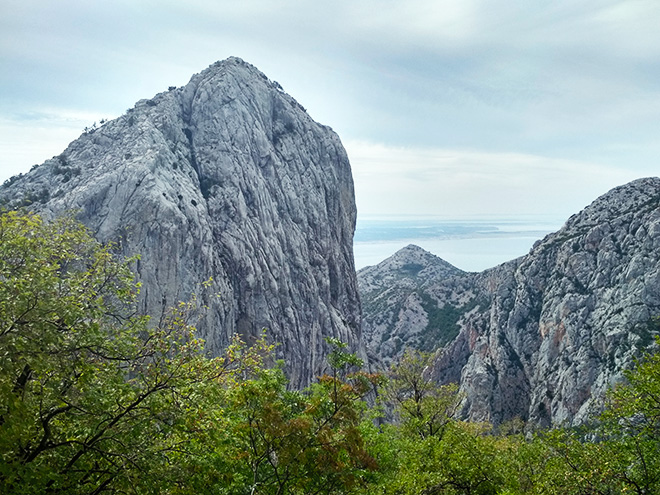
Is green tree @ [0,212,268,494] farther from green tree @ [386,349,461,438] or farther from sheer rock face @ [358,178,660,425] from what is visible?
sheer rock face @ [358,178,660,425]

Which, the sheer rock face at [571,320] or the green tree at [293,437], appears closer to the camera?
the green tree at [293,437]

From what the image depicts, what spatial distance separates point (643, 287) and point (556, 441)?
213 ft

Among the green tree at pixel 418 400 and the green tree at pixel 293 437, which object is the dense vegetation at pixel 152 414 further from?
the green tree at pixel 418 400

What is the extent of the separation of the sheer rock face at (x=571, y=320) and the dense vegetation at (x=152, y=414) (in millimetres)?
51523

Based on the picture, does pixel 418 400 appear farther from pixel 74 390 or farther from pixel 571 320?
pixel 571 320

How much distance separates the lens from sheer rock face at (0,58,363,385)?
2172 inches

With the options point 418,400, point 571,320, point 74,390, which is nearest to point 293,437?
point 74,390

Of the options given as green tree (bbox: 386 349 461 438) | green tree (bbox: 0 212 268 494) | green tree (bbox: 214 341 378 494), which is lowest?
green tree (bbox: 386 349 461 438)

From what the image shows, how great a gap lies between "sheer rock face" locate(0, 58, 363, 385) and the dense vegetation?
109 feet

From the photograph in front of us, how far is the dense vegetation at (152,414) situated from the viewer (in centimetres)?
1016

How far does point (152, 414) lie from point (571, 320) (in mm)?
86583

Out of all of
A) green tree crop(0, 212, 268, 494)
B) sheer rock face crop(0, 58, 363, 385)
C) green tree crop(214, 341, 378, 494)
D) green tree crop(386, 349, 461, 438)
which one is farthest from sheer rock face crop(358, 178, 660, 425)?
green tree crop(0, 212, 268, 494)

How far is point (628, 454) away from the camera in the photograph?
1714 centimetres

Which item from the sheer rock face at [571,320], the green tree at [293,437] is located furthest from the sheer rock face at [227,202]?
the sheer rock face at [571,320]
